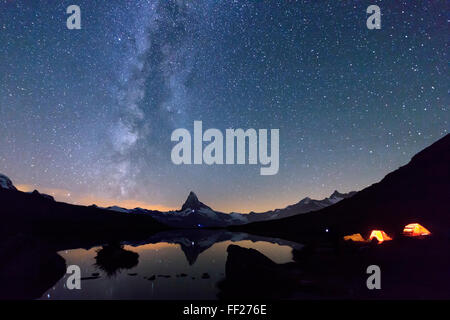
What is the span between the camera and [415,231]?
30.8 meters

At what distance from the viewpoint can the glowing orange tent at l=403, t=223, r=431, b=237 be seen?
99.0 feet

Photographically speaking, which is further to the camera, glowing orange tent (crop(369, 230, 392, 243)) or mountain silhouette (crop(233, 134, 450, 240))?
mountain silhouette (crop(233, 134, 450, 240))

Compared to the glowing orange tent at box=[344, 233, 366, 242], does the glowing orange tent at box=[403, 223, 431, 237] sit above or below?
above

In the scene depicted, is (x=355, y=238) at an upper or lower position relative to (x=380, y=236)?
lower

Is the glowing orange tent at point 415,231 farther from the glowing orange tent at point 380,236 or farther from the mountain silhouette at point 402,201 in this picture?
the mountain silhouette at point 402,201

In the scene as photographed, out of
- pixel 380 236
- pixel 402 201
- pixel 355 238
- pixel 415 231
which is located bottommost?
pixel 355 238

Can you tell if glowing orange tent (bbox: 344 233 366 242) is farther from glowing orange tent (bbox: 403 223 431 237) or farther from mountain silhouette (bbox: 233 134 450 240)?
mountain silhouette (bbox: 233 134 450 240)

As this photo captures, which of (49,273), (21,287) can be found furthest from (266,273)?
(49,273)

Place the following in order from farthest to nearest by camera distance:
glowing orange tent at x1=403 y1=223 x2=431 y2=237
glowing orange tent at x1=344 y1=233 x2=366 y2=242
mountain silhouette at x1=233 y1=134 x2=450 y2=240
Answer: mountain silhouette at x1=233 y1=134 x2=450 y2=240
glowing orange tent at x1=344 y1=233 x2=366 y2=242
glowing orange tent at x1=403 y1=223 x2=431 y2=237

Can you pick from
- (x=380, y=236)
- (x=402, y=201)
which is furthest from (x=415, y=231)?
(x=402, y=201)

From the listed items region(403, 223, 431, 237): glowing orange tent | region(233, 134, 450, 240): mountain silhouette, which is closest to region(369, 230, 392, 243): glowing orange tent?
region(403, 223, 431, 237): glowing orange tent

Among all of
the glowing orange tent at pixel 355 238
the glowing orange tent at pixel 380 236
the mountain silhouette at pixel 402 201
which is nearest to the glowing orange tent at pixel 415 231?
the glowing orange tent at pixel 380 236

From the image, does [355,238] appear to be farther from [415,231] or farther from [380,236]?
[415,231]
